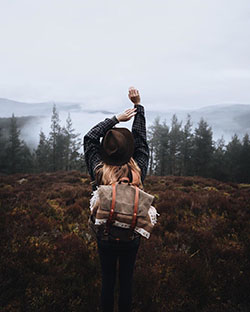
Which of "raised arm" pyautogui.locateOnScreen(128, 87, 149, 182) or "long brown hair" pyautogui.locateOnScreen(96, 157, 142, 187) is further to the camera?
"raised arm" pyautogui.locateOnScreen(128, 87, 149, 182)

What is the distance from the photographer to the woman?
5.80ft

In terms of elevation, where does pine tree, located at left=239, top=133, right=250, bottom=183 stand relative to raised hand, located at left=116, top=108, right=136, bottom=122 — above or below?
below

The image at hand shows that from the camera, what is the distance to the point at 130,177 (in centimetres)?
176

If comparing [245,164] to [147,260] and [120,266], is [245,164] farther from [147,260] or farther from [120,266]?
[120,266]

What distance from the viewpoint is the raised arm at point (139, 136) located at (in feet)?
6.95

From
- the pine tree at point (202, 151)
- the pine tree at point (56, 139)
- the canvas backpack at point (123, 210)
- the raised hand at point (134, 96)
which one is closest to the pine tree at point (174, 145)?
the pine tree at point (202, 151)

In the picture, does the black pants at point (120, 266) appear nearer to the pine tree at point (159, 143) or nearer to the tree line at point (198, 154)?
the tree line at point (198, 154)

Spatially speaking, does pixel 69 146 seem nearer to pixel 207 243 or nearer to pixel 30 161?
pixel 30 161

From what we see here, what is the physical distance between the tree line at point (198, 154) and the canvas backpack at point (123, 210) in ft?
101

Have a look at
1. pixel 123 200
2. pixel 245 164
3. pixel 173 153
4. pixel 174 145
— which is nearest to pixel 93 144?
pixel 123 200

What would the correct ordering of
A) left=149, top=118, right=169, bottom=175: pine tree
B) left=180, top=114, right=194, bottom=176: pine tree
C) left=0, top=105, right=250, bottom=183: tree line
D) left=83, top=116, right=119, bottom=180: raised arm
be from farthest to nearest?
left=149, top=118, right=169, bottom=175: pine tree, left=180, top=114, right=194, bottom=176: pine tree, left=0, top=105, right=250, bottom=183: tree line, left=83, top=116, right=119, bottom=180: raised arm

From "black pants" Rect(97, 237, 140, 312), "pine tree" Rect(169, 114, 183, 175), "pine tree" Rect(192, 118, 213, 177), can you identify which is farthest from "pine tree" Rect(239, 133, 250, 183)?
"black pants" Rect(97, 237, 140, 312)

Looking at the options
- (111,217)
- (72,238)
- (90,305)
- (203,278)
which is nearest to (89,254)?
(72,238)

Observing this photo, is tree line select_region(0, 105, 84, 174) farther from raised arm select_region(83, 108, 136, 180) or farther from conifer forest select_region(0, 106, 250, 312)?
raised arm select_region(83, 108, 136, 180)
